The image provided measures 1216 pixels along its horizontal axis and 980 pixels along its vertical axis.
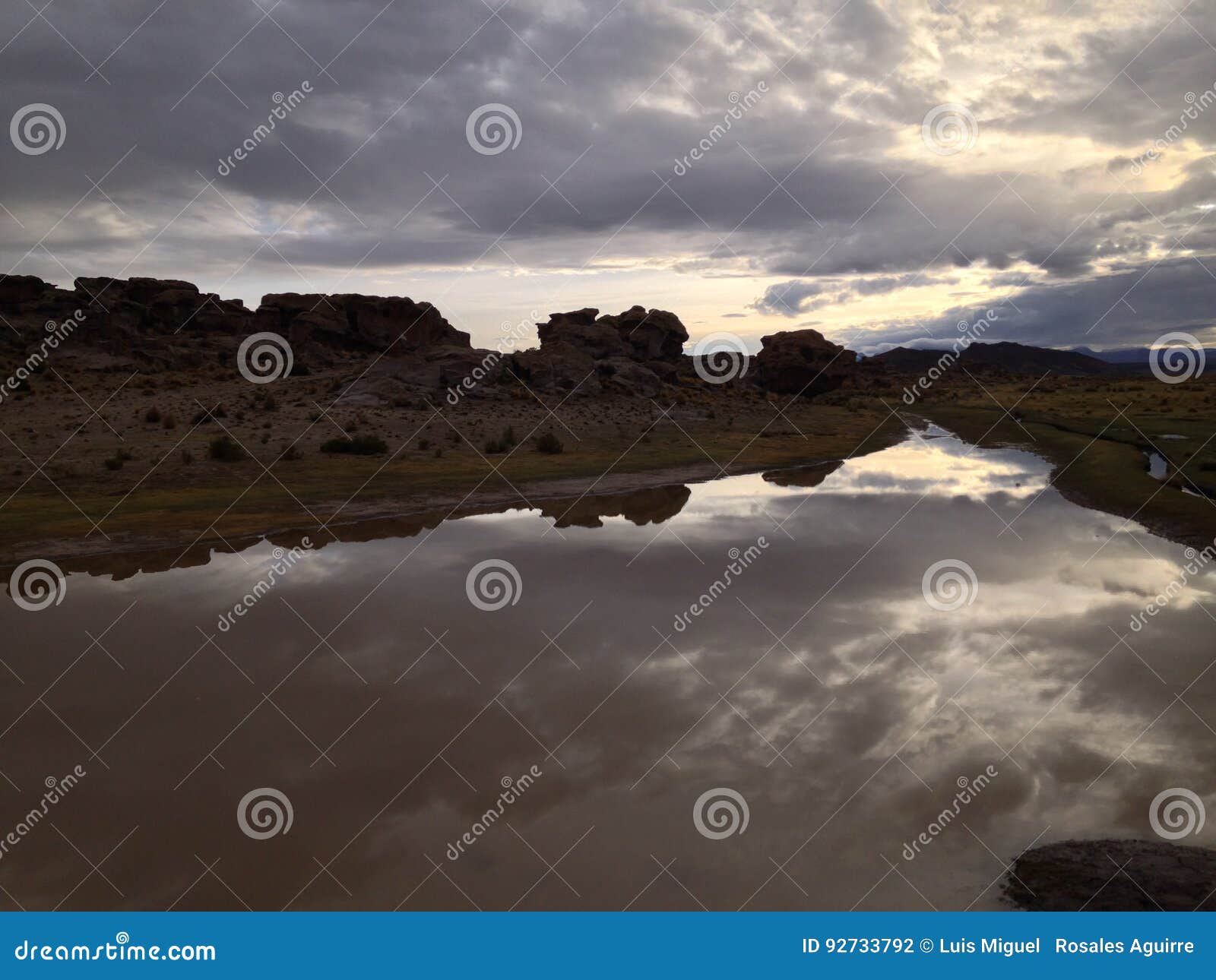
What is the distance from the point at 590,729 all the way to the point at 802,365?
10114 centimetres

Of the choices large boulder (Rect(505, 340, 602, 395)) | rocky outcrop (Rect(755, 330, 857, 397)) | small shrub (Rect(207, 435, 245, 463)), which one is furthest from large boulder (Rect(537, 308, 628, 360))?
small shrub (Rect(207, 435, 245, 463))

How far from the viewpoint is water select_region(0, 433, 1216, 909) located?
25.4 feet

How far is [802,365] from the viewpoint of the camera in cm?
10688

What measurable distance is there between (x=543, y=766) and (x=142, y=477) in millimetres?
23372

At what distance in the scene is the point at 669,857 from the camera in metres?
7.93

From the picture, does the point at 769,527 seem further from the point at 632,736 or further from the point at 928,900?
the point at 928,900

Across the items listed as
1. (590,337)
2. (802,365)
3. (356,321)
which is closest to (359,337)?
(356,321)

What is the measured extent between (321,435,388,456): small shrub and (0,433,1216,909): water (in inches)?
670

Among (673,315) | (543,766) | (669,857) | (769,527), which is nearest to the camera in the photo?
(669,857)

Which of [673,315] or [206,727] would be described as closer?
[206,727]

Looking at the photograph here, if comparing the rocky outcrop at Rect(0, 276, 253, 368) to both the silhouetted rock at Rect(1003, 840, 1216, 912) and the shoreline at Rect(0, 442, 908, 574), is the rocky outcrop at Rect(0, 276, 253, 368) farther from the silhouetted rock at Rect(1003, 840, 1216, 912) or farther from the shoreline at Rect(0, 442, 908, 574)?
the silhouetted rock at Rect(1003, 840, 1216, 912)

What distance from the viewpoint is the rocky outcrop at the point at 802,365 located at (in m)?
107

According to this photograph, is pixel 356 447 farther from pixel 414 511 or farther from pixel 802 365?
pixel 802 365

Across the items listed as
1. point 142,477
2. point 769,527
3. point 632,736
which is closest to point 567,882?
point 632,736
